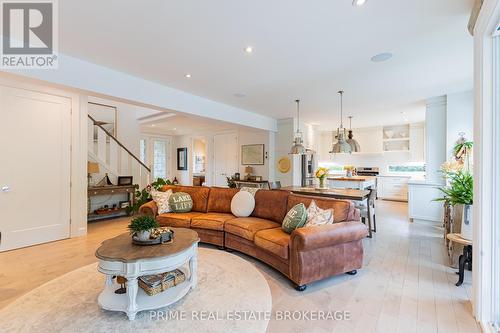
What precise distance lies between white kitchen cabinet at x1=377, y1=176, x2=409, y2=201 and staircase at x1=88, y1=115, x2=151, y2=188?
7.98 meters

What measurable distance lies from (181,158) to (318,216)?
28.5 ft

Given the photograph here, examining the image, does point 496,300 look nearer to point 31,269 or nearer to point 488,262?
point 488,262

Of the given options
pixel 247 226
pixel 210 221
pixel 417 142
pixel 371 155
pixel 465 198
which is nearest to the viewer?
pixel 465 198

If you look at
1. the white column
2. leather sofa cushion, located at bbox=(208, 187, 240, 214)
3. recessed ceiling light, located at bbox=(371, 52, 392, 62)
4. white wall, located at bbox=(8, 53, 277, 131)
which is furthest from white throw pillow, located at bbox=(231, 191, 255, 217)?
the white column

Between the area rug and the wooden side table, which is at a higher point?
the wooden side table

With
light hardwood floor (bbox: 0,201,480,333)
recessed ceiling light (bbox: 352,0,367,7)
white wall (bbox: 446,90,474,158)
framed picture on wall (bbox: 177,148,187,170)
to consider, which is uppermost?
recessed ceiling light (bbox: 352,0,367,7)

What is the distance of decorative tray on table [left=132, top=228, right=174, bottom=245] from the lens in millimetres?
2260

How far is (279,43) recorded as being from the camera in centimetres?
281

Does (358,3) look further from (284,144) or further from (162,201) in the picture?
(284,144)

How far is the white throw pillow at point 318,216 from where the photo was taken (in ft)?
9.29

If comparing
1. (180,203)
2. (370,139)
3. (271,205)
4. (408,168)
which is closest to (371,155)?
(370,139)

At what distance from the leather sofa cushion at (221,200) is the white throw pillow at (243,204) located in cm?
21

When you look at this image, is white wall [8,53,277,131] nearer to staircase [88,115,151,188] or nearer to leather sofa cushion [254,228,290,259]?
staircase [88,115,151,188]

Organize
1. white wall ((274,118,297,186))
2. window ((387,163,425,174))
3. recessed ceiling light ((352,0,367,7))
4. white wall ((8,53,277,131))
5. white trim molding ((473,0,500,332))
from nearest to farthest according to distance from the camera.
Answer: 1. white trim molding ((473,0,500,332))
2. recessed ceiling light ((352,0,367,7))
3. white wall ((8,53,277,131))
4. white wall ((274,118,297,186))
5. window ((387,163,425,174))
